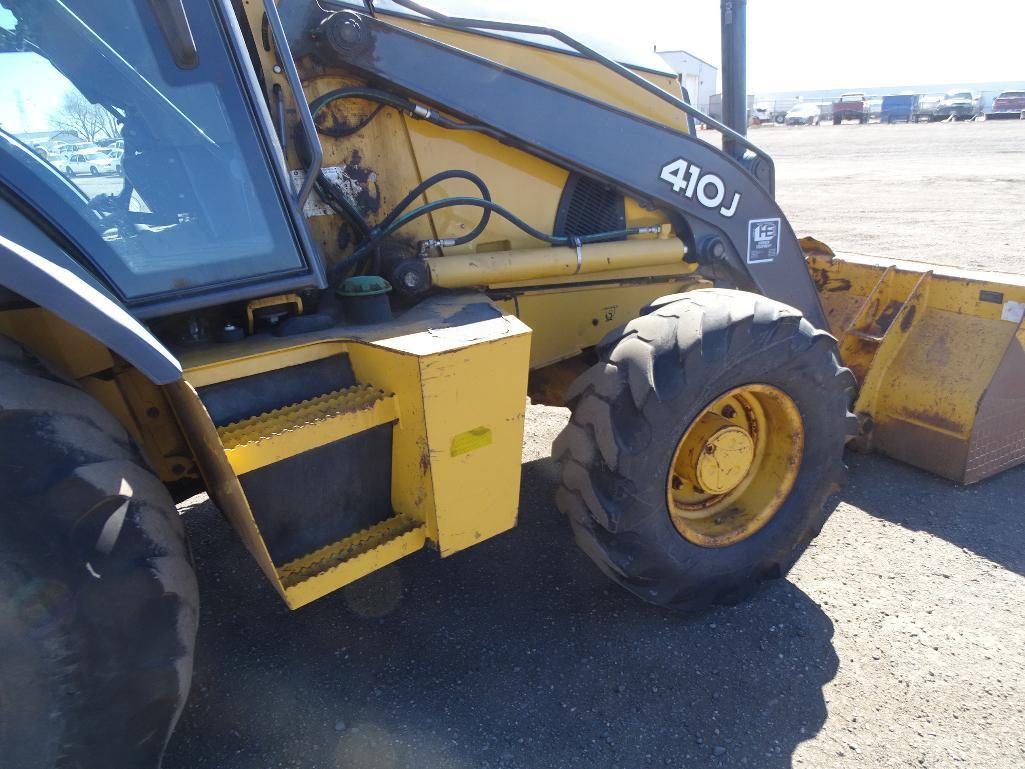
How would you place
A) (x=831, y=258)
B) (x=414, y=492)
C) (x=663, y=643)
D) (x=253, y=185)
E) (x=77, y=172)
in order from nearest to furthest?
(x=77, y=172) < (x=253, y=185) < (x=414, y=492) < (x=663, y=643) < (x=831, y=258)

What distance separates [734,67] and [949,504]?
2373mm

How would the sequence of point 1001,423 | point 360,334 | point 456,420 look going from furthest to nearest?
point 1001,423
point 360,334
point 456,420

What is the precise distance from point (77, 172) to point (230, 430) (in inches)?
29.2

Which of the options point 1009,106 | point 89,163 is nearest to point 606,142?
point 89,163

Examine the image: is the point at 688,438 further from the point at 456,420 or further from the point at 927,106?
the point at 927,106

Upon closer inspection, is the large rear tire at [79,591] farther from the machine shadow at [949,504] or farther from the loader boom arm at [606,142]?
the machine shadow at [949,504]

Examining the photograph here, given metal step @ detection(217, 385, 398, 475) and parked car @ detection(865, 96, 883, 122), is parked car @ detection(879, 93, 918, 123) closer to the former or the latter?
parked car @ detection(865, 96, 883, 122)

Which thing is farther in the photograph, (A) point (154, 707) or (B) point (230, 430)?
(B) point (230, 430)

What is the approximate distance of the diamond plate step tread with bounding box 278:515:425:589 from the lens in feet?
6.65

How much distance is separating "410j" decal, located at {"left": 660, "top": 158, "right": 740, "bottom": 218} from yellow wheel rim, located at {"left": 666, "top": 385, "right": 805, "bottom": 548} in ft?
3.19

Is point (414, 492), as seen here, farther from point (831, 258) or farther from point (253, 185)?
point (831, 258)

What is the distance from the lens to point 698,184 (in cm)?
316

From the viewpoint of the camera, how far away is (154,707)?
1660 millimetres

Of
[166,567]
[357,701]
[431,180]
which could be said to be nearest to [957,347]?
[431,180]
